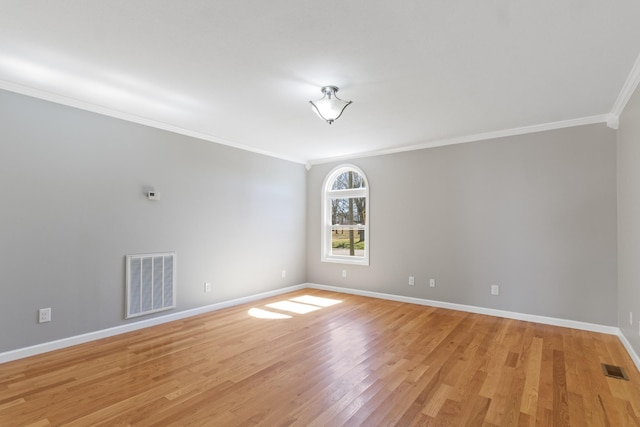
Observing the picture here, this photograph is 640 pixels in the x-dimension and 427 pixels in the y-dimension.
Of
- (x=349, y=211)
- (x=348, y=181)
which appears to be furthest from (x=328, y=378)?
(x=348, y=181)

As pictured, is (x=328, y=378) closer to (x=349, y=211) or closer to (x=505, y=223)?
(x=505, y=223)

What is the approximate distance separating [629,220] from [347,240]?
12.4 feet

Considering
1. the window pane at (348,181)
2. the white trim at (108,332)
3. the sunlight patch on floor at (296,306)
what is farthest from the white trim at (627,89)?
the white trim at (108,332)

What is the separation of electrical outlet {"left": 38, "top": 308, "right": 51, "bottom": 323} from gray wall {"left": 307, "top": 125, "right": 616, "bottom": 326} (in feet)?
13.6

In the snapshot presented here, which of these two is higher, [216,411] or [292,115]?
[292,115]

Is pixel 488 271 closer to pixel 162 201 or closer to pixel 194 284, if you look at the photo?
pixel 194 284

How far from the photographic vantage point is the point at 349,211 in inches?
230

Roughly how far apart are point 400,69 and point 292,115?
1.47m

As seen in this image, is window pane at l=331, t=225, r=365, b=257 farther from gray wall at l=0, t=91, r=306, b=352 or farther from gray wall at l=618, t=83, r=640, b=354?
gray wall at l=618, t=83, r=640, b=354

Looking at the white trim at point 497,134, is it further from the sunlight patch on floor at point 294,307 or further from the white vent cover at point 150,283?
the white vent cover at point 150,283

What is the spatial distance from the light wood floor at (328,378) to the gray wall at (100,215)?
1.73ft

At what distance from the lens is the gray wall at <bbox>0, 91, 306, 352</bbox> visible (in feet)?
9.55

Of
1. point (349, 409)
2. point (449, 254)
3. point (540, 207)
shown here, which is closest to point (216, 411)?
point (349, 409)

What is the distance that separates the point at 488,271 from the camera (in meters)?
4.29
